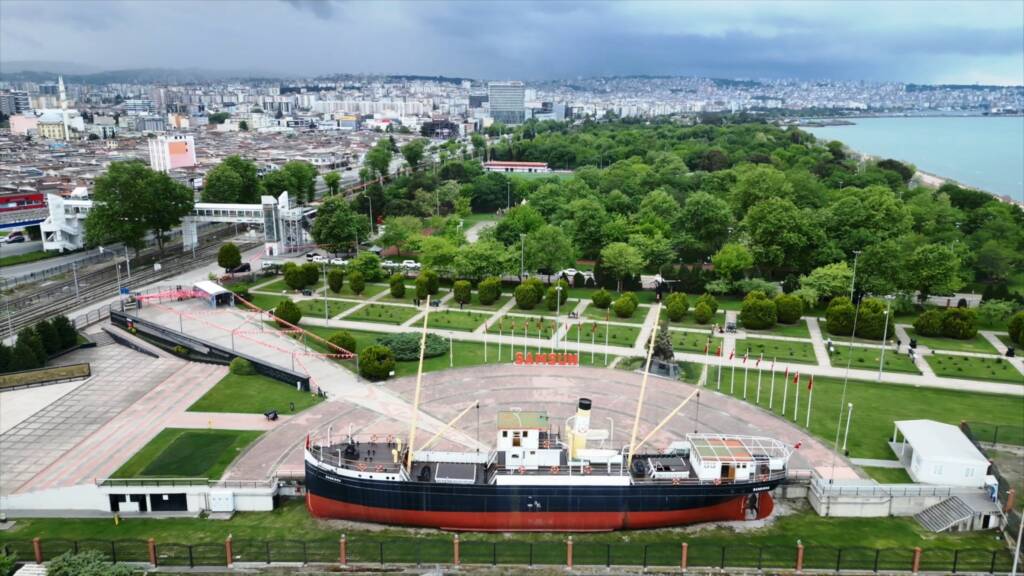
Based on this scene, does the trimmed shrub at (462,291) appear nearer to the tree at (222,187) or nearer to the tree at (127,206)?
the tree at (127,206)

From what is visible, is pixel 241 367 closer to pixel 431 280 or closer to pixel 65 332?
pixel 65 332

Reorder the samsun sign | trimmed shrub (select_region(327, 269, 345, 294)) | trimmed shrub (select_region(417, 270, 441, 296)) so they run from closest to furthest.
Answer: the samsun sign
trimmed shrub (select_region(417, 270, 441, 296))
trimmed shrub (select_region(327, 269, 345, 294))

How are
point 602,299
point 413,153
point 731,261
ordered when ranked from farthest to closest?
point 413,153 < point 731,261 < point 602,299

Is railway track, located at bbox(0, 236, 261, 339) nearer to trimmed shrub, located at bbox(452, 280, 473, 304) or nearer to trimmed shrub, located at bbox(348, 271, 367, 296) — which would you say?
trimmed shrub, located at bbox(348, 271, 367, 296)

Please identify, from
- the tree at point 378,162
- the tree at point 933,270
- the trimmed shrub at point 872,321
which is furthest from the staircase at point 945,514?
the tree at point 378,162

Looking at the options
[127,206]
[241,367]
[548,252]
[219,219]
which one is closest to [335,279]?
[241,367]

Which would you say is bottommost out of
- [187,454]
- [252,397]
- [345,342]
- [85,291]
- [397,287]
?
[252,397]

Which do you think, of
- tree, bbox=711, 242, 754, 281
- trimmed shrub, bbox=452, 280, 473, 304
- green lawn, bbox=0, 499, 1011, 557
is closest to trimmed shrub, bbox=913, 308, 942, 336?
tree, bbox=711, 242, 754, 281
